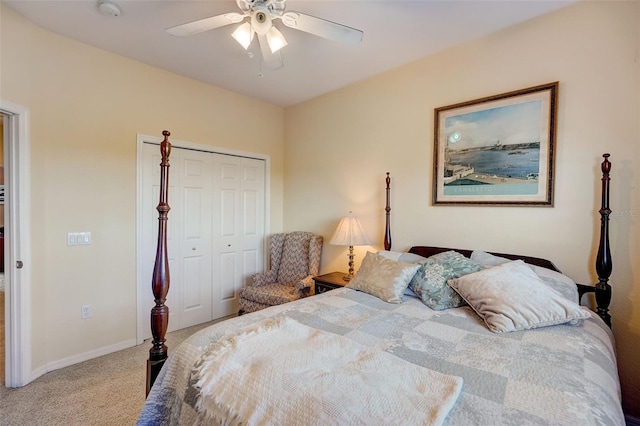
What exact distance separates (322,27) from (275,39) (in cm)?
32

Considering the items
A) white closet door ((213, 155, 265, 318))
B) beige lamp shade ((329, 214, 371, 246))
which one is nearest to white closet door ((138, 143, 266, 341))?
white closet door ((213, 155, 265, 318))

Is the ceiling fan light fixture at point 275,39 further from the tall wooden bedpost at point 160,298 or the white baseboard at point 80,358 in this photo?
the white baseboard at point 80,358

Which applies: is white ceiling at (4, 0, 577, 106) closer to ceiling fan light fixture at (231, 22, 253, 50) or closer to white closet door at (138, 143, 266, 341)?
ceiling fan light fixture at (231, 22, 253, 50)

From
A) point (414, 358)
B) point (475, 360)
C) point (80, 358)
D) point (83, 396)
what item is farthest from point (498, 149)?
point (80, 358)

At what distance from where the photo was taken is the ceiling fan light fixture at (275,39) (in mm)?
1880

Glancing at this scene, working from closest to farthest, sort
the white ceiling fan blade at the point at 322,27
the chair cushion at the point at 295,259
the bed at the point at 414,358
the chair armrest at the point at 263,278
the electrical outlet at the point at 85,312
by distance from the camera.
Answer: the bed at the point at 414,358
the white ceiling fan blade at the point at 322,27
the electrical outlet at the point at 85,312
the chair armrest at the point at 263,278
the chair cushion at the point at 295,259

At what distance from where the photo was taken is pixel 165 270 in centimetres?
162

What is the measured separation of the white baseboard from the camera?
2.34 meters

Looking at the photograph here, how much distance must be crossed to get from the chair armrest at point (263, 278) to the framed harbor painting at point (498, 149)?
6.68 ft

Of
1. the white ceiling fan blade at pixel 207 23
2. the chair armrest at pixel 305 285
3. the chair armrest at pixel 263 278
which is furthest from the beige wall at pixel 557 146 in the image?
the white ceiling fan blade at pixel 207 23

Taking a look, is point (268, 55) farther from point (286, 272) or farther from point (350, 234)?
point (286, 272)

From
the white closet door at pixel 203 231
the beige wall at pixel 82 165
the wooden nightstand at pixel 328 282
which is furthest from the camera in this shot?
the white closet door at pixel 203 231

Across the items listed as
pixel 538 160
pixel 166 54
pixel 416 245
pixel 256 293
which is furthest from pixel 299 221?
pixel 538 160

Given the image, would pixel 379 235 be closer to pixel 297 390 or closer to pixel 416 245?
pixel 416 245
